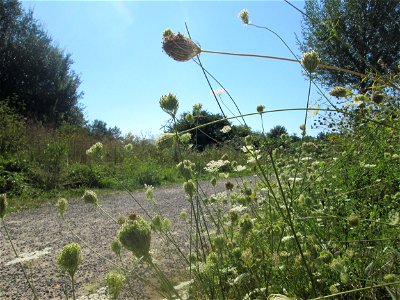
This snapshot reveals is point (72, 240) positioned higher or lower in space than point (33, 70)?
lower

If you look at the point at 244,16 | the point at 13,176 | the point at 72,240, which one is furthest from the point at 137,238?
the point at 13,176

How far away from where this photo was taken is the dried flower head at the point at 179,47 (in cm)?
138

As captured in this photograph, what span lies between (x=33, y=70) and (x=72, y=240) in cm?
1785

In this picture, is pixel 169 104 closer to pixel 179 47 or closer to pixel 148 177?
pixel 179 47

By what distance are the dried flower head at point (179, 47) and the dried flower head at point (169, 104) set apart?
186 millimetres

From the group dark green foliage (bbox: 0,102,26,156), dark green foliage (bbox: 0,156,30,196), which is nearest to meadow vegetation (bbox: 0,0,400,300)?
dark green foliage (bbox: 0,156,30,196)

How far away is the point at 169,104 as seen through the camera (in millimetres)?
1536

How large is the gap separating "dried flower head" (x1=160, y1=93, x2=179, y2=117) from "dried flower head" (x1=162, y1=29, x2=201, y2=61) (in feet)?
0.61

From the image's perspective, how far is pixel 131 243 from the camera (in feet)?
2.88

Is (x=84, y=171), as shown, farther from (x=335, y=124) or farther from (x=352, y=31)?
(x=352, y=31)

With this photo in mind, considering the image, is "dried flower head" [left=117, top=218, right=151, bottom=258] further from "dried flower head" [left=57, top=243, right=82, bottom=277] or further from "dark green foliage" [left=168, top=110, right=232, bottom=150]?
"dark green foliage" [left=168, top=110, right=232, bottom=150]

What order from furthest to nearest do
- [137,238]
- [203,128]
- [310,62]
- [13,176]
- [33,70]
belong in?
[33,70], [203,128], [13,176], [310,62], [137,238]

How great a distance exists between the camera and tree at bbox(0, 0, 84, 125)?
18844 mm

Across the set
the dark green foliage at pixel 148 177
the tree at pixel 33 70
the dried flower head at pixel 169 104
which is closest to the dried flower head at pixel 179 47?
the dried flower head at pixel 169 104
